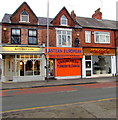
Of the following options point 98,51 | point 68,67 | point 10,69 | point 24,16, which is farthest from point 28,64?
point 98,51

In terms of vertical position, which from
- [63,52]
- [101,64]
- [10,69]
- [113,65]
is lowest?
[10,69]

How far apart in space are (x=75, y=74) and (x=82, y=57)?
269cm

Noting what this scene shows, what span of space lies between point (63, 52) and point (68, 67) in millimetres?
2287

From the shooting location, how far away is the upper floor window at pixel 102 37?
64.9ft

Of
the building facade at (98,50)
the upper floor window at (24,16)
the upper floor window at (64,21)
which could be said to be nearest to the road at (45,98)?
the building facade at (98,50)

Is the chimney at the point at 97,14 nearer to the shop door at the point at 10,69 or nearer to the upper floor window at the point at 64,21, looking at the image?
the upper floor window at the point at 64,21

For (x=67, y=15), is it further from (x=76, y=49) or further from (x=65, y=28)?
(x=76, y=49)

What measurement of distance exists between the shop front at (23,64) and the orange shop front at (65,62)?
147 centimetres

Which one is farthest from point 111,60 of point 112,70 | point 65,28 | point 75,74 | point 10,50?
point 10,50

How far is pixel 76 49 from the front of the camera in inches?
723

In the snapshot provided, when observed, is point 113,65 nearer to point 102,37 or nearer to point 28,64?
point 102,37

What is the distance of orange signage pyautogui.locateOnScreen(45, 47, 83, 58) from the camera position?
17.2 m

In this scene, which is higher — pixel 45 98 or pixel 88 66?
pixel 88 66

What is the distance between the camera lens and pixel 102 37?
2008cm
